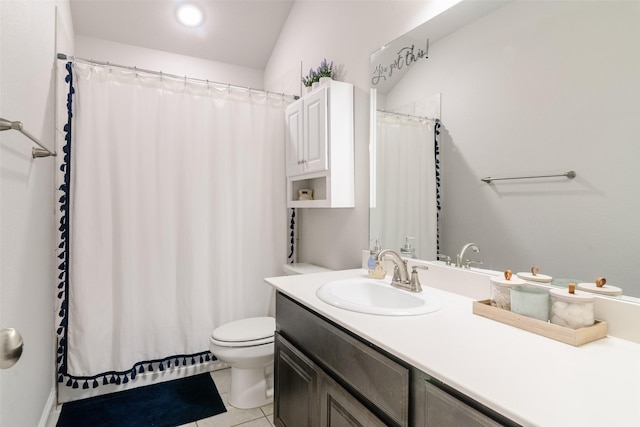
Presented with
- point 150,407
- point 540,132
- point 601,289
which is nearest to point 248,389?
point 150,407

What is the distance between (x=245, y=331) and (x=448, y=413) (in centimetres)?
148

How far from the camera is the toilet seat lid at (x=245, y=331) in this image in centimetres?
192

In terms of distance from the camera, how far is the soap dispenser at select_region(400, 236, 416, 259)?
165 cm

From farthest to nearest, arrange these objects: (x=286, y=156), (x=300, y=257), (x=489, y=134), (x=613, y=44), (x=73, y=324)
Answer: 1. (x=300, y=257)
2. (x=286, y=156)
3. (x=73, y=324)
4. (x=489, y=134)
5. (x=613, y=44)

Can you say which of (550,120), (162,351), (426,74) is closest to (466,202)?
(550,120)

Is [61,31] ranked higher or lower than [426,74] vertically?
higher

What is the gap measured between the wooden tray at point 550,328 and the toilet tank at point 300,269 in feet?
4.28

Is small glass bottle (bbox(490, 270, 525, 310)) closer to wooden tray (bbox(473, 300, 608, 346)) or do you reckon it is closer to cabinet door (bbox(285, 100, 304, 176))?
wooden tray (bbox(473, 300, 608, 346))

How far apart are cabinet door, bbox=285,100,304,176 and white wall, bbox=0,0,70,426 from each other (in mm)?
1370

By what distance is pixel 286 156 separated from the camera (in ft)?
8.23

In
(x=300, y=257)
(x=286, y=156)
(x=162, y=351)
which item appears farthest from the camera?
(x=300, y=257)

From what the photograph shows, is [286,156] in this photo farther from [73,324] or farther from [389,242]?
[73,324]

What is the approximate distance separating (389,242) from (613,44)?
3.79 feet

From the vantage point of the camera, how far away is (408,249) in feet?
5.48
